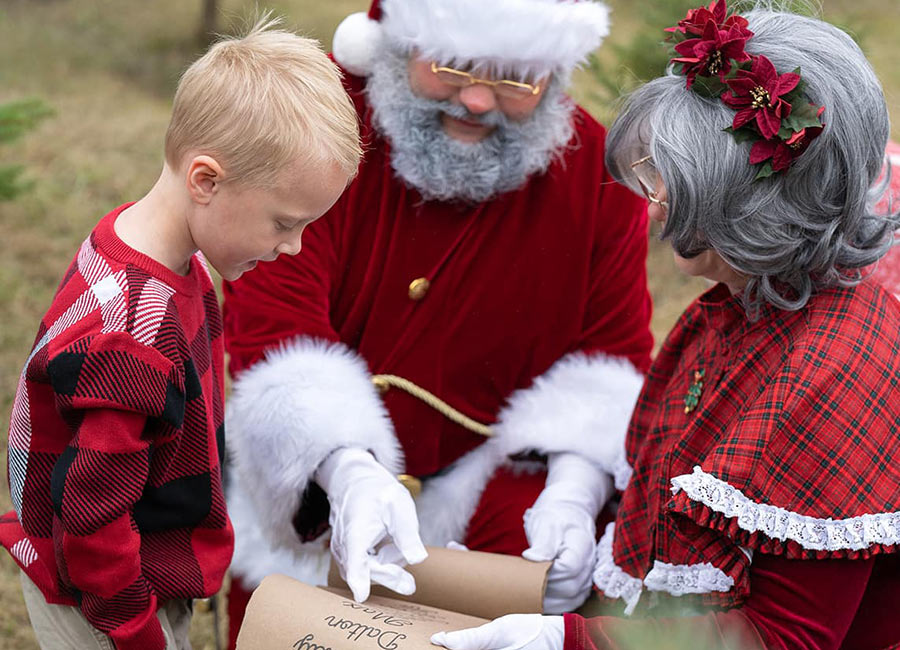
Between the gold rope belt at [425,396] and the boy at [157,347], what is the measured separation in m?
0.62

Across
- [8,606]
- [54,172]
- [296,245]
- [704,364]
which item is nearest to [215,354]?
[296,245]

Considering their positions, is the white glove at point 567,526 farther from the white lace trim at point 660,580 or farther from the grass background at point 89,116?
the grass background at point 89,116

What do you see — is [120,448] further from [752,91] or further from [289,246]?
[752,91]

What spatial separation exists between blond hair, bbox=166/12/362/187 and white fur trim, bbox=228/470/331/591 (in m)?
1.01

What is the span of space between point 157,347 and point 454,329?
90cm

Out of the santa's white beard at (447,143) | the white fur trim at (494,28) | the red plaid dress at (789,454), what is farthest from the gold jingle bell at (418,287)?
the red plaid dress at (789,454)

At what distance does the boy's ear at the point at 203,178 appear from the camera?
1.44 m

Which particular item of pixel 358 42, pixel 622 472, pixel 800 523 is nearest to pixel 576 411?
pixel 622 472

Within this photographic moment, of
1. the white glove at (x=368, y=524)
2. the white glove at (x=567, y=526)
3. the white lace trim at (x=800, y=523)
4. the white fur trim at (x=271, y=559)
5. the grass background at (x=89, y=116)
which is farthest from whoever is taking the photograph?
the grass background at (x=89, y=116)

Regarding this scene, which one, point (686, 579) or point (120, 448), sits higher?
point (120, 448)

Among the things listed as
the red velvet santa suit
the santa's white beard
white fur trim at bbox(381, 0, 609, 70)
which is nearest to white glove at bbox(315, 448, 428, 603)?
the red velvet santa suit

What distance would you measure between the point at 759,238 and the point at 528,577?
0.71 metres

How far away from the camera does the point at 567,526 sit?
6.68 ft

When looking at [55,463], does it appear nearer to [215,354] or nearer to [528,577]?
[215,354]
